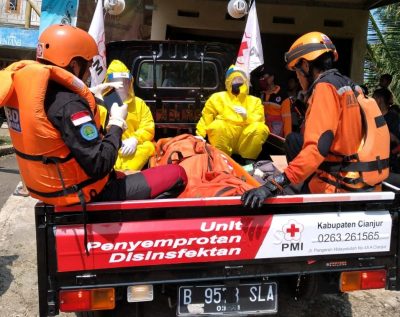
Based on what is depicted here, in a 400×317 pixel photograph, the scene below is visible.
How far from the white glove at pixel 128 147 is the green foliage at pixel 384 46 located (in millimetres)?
7131

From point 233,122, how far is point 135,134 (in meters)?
1.15

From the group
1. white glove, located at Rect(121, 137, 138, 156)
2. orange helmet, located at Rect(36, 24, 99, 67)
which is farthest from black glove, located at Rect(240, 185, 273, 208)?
white glove, located at Rect(121, 137, 138, 156)

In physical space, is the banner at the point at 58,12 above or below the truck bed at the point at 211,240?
above

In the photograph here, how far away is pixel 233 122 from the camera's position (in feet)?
16.9

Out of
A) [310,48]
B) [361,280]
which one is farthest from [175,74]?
[361,280]

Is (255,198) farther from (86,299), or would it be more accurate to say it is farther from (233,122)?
(233,122)

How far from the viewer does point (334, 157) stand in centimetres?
286

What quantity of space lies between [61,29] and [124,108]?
1.74 feet

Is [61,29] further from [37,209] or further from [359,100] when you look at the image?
[359,100]

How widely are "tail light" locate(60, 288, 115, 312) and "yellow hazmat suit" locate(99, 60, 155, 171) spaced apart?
209 centimetres

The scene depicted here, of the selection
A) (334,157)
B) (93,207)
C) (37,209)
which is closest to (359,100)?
(334,157)

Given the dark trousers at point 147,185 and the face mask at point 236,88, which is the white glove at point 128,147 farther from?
the dark trousers at point 147,185

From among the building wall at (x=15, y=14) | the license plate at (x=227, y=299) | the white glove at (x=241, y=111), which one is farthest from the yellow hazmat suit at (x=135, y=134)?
the building wall at (x=15, y=14)

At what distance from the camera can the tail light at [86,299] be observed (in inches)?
92.3
